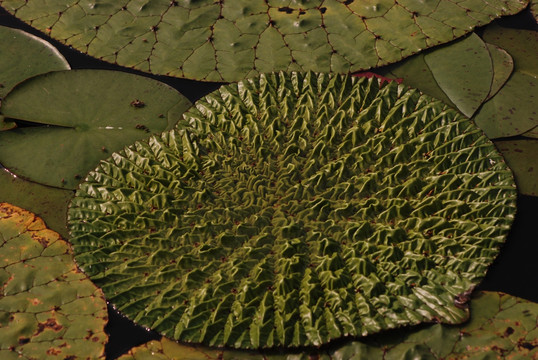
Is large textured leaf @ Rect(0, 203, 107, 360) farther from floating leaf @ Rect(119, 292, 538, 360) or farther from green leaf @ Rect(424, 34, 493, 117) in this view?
green leaf @ Rect(424, 34, 493, 117)

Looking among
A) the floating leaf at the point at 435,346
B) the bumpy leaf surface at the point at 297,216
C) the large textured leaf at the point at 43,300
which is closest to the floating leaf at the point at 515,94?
the bumpy leaf surface at the point at 297,216

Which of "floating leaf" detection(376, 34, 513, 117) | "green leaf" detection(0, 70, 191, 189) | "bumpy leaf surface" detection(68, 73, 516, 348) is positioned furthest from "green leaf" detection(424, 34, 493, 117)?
"green leaf" detection(0, 70, 191, 189)

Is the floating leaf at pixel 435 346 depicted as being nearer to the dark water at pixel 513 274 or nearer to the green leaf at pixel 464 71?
the dark water at pixel 513 274

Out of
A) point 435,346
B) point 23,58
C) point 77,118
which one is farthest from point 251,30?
point 435,346

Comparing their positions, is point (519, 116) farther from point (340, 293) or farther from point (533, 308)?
point (340, 293)

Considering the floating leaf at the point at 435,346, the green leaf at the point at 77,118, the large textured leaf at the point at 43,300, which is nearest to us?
the floating leaf at the point at 435,346

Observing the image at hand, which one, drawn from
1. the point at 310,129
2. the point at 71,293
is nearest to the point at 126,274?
the point at 71,293
